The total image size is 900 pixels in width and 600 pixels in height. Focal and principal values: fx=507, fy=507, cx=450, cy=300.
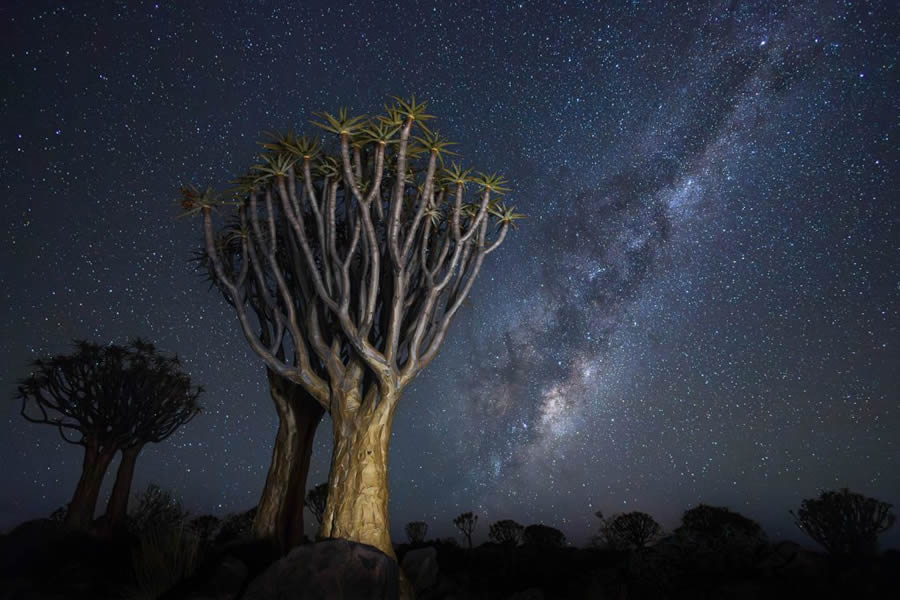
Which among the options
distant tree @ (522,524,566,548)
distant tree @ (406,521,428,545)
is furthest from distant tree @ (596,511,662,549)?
distant tree @ (406,521,428,545)

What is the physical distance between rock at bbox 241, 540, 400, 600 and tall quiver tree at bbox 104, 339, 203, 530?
9.15 m

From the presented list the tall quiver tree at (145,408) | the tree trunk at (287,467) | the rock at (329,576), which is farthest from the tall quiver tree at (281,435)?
the tall quiver tree at (145,408)

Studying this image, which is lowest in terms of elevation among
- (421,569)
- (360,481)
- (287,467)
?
(421,569)

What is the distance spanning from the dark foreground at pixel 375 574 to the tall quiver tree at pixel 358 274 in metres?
1.23

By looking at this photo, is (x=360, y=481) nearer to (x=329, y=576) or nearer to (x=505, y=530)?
(x=329, y=576)

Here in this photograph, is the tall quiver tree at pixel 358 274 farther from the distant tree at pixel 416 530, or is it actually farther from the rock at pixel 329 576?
the distant tree at pixel 416 530

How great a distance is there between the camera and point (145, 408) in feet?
44.1

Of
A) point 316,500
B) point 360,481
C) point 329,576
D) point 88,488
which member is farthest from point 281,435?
point 316,500

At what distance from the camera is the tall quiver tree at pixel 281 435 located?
8781 mm

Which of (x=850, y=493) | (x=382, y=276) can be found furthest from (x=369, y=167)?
(x=850, y=493)

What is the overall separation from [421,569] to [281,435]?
3.70 meters

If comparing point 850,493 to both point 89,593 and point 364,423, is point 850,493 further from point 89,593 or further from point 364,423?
point 89,593

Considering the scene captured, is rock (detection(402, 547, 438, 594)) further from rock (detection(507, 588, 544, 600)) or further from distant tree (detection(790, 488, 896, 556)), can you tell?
distant tree (detection(790, 488, 896, 556))

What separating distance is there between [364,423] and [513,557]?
4.13 meters
